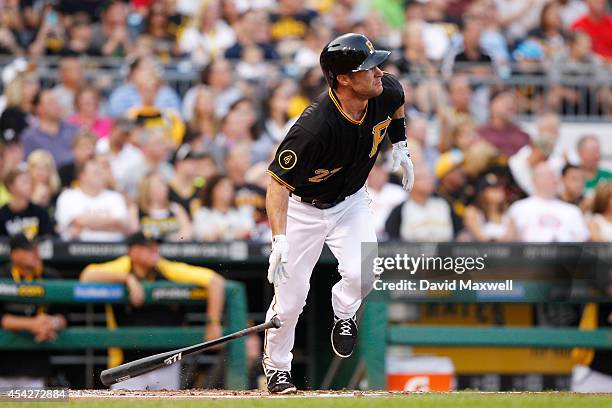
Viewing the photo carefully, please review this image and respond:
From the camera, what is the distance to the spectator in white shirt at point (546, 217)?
10859 mm

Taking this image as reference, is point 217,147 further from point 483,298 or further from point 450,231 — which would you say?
point 483,298

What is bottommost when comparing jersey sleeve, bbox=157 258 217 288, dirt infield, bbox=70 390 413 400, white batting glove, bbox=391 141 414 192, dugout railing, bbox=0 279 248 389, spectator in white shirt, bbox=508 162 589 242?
dirt infield, bbox=70 390 413 400

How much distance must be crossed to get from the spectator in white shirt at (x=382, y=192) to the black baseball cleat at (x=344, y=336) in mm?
3090

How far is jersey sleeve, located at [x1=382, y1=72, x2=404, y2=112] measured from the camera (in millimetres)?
7602

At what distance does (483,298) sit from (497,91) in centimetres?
422

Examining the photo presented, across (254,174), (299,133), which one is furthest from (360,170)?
(254,174)

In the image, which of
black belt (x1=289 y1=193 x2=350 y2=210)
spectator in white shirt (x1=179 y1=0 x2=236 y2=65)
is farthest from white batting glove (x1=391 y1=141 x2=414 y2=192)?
spectator in white shirt (x1=179 y1=0 x2=236 y2=65)

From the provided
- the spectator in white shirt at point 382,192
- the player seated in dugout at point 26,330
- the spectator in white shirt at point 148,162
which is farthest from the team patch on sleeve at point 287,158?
the spectator in white shirt at point 148,162

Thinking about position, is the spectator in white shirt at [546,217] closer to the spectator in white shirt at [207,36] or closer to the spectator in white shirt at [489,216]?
the spectator in white shirt at [489,216]

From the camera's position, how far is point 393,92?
7633mm

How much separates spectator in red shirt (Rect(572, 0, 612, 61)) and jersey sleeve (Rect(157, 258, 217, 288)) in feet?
23.6

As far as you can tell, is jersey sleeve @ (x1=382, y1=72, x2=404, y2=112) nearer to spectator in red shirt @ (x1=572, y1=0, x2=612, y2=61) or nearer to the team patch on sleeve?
the team patch on sleeve

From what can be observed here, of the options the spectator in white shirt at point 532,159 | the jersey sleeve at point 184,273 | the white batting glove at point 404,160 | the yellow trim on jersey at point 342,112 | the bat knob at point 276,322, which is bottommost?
the bat knob at point 276,322

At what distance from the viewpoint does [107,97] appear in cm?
1255
